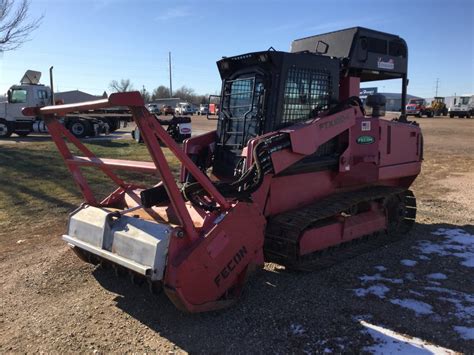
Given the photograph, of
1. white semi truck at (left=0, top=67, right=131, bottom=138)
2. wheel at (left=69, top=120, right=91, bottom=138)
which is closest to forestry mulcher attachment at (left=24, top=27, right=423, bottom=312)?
wheel at (left=69, top=120, right=91, bottom=138)

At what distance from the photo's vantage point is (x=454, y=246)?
20.1 feet

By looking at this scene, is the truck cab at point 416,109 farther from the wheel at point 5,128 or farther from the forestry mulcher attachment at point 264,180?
the forestry mulcher attachment at point 264,180

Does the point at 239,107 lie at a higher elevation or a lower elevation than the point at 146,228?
higher

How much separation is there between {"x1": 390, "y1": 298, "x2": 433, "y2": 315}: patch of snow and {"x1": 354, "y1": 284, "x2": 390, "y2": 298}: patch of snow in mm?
187

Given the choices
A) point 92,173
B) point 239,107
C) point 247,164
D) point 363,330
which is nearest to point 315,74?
point 239,107

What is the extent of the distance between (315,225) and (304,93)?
Answer: 159 centimetres

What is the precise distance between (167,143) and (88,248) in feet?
4.49

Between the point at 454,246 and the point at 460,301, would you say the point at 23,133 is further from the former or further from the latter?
the point at 460,301

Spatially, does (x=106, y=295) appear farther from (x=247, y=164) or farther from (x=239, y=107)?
(x=239, y=107)

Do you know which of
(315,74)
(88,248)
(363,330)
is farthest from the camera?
(315,74)

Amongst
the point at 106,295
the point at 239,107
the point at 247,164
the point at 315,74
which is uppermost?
the point at 315,74

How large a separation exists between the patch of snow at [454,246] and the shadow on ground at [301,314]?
1.45 ft

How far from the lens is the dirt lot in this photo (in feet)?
12.3

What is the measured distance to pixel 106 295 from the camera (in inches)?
182
